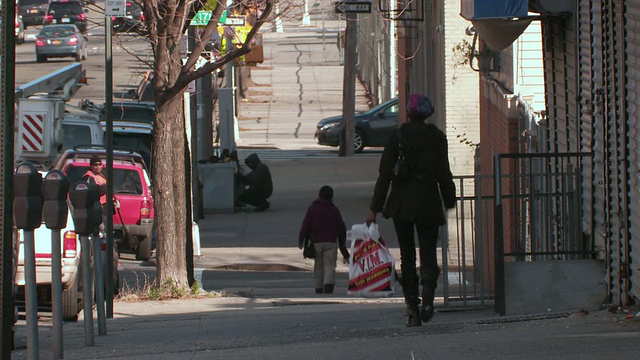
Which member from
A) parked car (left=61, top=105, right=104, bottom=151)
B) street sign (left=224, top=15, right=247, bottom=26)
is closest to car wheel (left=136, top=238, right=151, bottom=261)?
street sign (left=224, top=15, right=247, bottom=26)

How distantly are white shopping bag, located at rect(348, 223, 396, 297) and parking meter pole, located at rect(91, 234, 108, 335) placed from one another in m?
2.02

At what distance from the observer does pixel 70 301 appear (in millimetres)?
10852

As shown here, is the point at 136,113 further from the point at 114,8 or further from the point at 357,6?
the point at 114,8

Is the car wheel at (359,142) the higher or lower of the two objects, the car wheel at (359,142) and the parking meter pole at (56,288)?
the higher

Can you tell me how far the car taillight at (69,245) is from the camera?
1079 centimetres

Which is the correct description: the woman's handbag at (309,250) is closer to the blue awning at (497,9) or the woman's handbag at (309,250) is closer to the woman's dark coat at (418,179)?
the blue awning at (497,9)

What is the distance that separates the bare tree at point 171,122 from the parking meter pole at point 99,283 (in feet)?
11.4

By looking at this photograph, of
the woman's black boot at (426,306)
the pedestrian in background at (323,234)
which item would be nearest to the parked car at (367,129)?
the pedestrian in background at (323,234)

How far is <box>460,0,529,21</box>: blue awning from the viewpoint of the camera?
10.2 meters

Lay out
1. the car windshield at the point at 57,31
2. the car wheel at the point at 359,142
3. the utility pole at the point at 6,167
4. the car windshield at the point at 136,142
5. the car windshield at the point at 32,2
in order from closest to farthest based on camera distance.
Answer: the utility pole at the point at 6,167, the car windshield at the point at 136,142, the car wheel at the point at 359,142, the car windshield at the point at 57,31, the car windshield at the point at 32,2

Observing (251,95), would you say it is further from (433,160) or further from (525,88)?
(433,160)

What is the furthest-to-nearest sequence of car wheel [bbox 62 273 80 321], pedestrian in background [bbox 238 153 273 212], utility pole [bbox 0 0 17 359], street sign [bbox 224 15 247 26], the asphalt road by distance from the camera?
the asphalt road < pedestrian in background [bbox 238 153 273 212] < street sign [bbox 224 15 247 26] < car wheel [bbox 62 273 80 321] < utility pole [bbox 0 0 17 359]

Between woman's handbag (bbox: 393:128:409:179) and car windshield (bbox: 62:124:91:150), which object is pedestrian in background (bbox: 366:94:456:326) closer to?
woman's handbag (bbox: 393:128:409:179)

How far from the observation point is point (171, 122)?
1258cm
